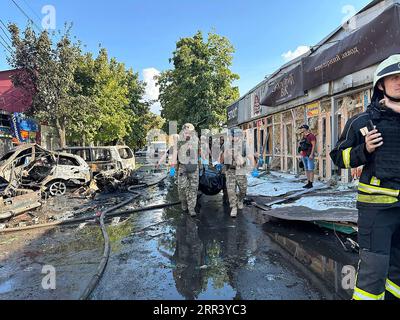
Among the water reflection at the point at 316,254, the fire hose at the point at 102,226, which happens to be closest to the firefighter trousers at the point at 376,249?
the water reflection at the point at 316,254

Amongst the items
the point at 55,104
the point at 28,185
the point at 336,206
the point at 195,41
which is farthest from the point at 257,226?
the point at 195,41

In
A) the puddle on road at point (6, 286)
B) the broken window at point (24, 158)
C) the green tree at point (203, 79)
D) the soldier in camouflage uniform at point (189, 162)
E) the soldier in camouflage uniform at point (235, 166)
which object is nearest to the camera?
the puddle on road at point (6, 286)

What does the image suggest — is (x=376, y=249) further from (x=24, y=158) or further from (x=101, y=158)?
(x=101, y=158)

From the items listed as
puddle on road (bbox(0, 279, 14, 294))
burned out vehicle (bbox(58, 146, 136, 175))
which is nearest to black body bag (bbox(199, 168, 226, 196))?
puddle on road (bbox(0, 279, 14, 294))

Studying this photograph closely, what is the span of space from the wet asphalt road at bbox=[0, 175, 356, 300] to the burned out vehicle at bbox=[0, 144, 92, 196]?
3529 millimetres

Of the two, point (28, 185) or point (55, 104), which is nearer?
point (28, 185)

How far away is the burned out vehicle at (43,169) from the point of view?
853cm

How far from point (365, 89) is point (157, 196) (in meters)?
6.46

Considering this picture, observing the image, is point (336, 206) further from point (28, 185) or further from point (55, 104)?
point (55, 104)

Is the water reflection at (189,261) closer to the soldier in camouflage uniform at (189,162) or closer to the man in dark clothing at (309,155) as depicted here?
the soldier in camouflage uniform at (189,162)

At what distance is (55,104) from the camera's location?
15125 mm

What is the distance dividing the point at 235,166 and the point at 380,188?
4.30 meters

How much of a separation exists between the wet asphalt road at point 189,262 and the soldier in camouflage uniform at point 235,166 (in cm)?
52

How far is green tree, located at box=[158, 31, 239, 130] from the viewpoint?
24.2 metres
